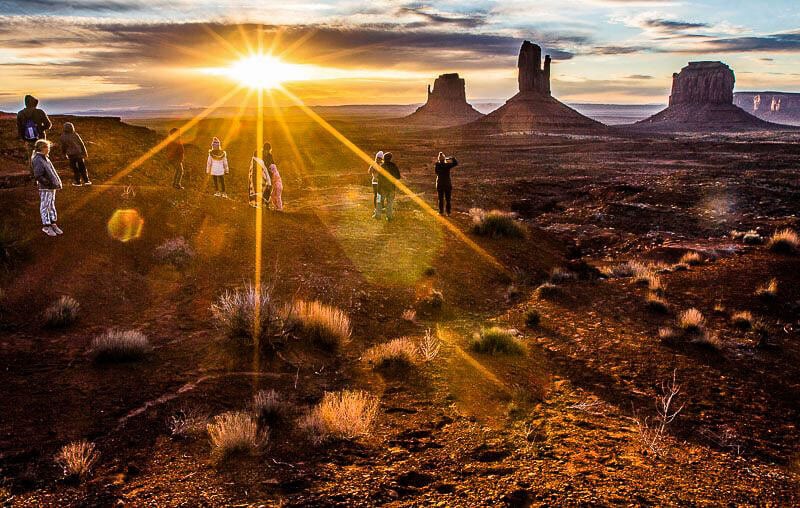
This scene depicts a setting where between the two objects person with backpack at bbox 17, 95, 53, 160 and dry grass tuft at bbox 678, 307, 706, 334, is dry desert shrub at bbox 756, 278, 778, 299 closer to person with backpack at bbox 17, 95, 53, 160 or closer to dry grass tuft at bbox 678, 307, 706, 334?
dry grass tuft at bbox 678, 307, 706, 334

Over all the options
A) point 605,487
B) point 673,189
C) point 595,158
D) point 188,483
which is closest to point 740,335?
point 605,487

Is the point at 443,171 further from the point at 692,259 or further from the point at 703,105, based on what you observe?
the point at 703,105

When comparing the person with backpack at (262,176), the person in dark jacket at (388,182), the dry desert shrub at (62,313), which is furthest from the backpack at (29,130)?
the person in dark jacket at (388,182)

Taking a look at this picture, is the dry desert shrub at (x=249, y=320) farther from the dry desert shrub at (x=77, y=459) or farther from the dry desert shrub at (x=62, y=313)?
the dry desert shrub at (x=77, y=459)

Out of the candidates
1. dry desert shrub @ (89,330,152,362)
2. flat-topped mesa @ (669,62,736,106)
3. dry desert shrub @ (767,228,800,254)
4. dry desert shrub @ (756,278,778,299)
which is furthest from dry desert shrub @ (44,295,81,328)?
flat-topped mesa @ (669,62,736,106)

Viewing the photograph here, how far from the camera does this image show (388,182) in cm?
1477

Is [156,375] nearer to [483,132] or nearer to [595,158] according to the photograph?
[595,158]

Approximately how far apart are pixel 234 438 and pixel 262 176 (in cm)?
1066

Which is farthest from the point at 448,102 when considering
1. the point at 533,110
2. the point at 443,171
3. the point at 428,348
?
the point at 428,348

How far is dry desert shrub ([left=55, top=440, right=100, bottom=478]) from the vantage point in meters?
4.39

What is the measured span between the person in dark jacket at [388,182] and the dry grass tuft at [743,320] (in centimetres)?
837

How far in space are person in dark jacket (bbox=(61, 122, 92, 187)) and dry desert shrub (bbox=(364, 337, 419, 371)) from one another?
9451 millimetres

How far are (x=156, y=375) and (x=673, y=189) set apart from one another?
93.6 ft

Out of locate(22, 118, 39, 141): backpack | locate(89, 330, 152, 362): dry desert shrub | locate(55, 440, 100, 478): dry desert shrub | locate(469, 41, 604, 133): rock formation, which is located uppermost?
locate(469, 41, 604, 133): rock formation
